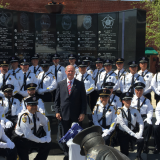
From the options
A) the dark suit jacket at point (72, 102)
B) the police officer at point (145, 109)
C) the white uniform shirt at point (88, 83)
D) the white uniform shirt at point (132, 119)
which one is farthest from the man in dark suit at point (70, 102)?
the white uniform shirt at point (88, 83)

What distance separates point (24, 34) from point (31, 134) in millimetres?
5295

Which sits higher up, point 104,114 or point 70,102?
point 70,102

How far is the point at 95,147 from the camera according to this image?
1.35 m

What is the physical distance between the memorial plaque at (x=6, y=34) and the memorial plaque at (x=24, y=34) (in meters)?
0.17

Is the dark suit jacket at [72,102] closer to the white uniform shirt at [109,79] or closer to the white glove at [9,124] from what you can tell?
the white glove at [9,124]

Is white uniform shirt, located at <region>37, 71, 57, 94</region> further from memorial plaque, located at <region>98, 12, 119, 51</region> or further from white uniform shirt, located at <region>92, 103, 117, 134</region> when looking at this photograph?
memorial plaque, located at <region>98, 12, 119, 51</region>

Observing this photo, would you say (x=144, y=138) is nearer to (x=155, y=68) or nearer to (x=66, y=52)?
(x=66, y=52)

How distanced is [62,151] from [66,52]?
465 centimetres

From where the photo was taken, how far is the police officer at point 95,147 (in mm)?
1248

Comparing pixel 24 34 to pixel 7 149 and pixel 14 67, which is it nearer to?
pixel 14 67

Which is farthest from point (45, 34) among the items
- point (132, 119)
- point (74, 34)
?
point (132, 119)

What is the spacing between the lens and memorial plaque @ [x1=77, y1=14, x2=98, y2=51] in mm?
9195

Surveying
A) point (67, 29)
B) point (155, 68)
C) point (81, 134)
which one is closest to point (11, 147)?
point (81, 134)

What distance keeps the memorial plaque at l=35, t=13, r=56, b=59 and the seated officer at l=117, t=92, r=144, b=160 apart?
174 inches
